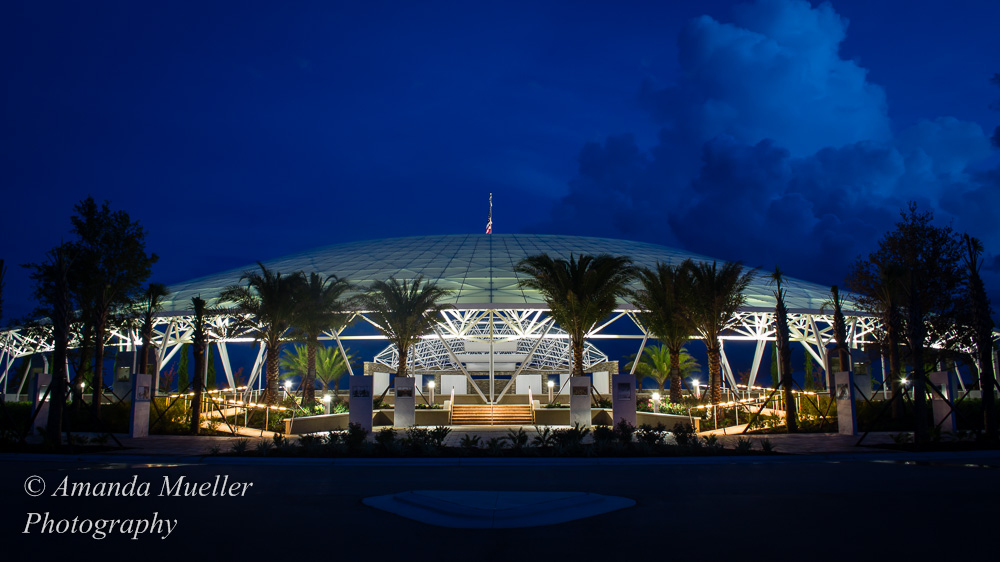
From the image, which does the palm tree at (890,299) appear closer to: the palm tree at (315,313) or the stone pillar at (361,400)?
the stone pillar at (361,400)

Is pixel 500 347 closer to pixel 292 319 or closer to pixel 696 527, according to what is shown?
pixel 292 319

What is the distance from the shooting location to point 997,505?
785 centimetres

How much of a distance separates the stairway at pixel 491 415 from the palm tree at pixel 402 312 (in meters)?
3.59

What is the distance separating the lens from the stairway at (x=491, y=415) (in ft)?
97.7

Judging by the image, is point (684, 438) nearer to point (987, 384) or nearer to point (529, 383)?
point (987, 384)

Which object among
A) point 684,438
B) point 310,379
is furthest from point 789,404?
point 310,379

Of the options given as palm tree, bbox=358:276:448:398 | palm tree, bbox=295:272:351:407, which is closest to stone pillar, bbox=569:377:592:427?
palm tree, bbox=358:276:448:398

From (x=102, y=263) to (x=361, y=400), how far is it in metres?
12.1

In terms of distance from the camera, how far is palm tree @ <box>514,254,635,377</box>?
27.4 metres

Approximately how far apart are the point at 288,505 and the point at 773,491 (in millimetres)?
6608

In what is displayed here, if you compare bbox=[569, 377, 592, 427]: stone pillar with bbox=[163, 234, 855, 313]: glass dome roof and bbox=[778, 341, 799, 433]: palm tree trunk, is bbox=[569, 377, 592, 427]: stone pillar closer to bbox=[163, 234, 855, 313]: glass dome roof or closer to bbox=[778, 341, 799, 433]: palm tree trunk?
bbox=[163, 234, 855, 313]: glass dome roof

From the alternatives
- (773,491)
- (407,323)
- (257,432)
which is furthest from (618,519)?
(407,323)

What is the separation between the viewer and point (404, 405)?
86.0 feet

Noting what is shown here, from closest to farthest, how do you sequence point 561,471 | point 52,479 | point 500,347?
point 52,479 → point 561,471 → point 500,347
